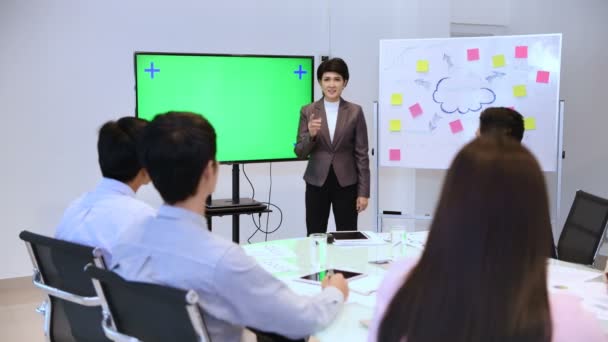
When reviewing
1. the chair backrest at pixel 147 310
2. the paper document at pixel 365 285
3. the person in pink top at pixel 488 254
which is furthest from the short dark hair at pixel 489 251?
the paper document at pixel 365 285

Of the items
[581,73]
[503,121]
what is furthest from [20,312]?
[581,73]

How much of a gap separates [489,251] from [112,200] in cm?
130

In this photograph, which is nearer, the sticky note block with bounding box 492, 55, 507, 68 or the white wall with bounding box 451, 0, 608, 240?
the sticky note block with bounding box 492, 55, 507, 68

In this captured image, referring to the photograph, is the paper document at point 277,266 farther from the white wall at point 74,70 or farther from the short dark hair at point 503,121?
the white wall at point 74,70

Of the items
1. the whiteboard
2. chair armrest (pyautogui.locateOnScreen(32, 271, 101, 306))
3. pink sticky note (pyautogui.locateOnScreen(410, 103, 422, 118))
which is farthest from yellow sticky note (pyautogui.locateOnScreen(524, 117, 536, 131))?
chair armrest (pyautogui.locateOnScreen(32, 271, 101, 306))

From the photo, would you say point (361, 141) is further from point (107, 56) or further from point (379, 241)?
point (107, 56)

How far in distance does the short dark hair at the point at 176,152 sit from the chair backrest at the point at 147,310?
260 millimetres

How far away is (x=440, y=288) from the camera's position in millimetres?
1003

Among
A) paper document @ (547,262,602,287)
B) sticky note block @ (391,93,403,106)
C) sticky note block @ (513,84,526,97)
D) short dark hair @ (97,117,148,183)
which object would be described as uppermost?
sticky note block @ (513,84,526,97)

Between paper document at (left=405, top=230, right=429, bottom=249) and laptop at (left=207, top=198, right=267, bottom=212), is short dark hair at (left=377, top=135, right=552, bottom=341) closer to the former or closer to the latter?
paper document at (left=405, top=230, right=429, bottom=249)

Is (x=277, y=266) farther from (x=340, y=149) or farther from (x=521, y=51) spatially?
(x=521, y=51)

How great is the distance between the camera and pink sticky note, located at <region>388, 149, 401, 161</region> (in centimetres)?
443

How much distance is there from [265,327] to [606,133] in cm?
485

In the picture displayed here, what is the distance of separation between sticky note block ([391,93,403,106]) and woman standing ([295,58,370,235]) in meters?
0.60
